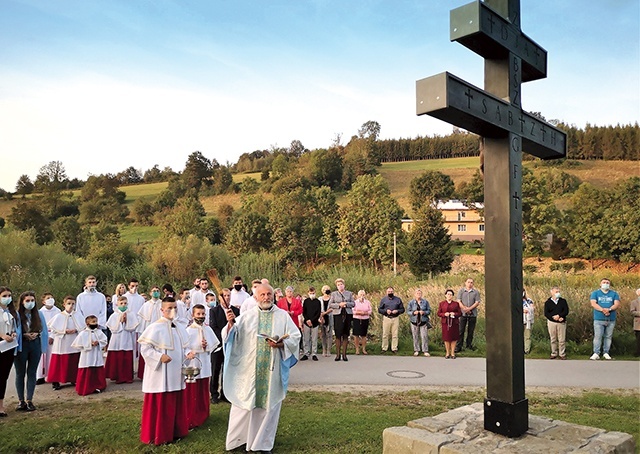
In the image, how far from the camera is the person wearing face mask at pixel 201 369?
7.72 metres

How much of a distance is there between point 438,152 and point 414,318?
272 ft

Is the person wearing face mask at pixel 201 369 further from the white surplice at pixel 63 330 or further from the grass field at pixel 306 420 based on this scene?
the white surplice at pixel 63 330

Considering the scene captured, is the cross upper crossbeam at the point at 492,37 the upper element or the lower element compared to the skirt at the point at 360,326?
upper

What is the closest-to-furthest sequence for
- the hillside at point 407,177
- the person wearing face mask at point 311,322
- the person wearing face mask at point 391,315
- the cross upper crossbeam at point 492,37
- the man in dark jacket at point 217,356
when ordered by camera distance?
the cross upper crossbeam at point 492,37, the man in dark jacket at point 217,356, the person wearing face mask at point 311,322, the person wearing face mask at point 391,315, the hillside at point 407,177

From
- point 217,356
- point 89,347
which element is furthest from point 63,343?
point 217,356

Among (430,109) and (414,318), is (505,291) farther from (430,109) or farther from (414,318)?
(414,318)

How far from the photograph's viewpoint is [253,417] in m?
6.63

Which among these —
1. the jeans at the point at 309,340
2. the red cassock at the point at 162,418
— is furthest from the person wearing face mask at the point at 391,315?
the red cassock at the point at 162,418

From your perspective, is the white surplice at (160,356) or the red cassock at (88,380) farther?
the red cassock at (88,380)

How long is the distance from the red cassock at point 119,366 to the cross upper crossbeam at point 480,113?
914 cm

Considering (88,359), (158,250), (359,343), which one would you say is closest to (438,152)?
(158,250)

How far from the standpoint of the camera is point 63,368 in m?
10.7

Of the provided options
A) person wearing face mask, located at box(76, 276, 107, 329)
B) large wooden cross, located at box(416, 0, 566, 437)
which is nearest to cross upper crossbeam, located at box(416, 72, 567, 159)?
large wooden cross, located at box(416, 0, 566, 437)

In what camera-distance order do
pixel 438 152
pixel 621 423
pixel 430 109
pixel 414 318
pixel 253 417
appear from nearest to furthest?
1. pixel 430 109
2. pixel 253 417
3. pixel 621 423
4. pixel 414 318
5. pixel 438 152
